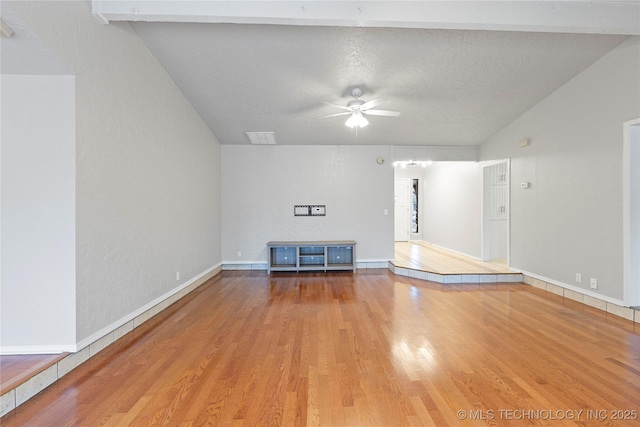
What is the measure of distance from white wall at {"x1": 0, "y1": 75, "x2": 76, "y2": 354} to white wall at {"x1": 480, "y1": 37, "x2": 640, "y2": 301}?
18.1 feet

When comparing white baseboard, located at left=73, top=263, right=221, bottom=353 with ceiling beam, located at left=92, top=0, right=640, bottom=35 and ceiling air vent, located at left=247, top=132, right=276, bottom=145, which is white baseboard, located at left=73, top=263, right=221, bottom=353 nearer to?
ceiling air vent, located at left=247, top=132, right=276, bottom=145

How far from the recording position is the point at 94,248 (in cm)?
245

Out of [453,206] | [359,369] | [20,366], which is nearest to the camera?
[20,366]

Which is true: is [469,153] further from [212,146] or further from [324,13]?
[212,146]

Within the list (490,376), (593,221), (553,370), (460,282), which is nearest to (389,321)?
(490,376)

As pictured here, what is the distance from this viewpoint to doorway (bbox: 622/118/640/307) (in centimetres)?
316

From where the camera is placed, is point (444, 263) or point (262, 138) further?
point (444, 263)

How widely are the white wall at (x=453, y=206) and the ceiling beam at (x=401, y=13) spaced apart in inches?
139

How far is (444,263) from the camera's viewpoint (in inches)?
227

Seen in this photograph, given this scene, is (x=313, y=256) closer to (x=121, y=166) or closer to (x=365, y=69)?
(x=365, y=69)

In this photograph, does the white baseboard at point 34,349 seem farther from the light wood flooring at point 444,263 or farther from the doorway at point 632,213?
the doorway at point 632,213

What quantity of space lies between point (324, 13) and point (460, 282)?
4.40 meters

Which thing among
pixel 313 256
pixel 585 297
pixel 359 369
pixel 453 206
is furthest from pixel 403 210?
pixel 359 369

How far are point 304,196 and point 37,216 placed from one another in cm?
415
